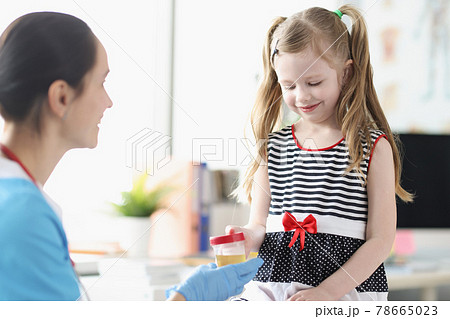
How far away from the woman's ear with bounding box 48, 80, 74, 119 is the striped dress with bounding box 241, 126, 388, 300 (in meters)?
0.37

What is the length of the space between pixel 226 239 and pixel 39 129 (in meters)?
0.30

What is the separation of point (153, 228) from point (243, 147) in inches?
9.0

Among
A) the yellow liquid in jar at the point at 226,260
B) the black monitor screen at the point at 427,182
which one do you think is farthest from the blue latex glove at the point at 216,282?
the black monitor screen at the point at 427,182

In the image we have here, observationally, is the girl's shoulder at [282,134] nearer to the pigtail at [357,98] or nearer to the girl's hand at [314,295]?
the pigtail at [357,98]

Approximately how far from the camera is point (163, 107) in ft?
2.94

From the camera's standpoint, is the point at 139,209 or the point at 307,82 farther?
the point at 139,209

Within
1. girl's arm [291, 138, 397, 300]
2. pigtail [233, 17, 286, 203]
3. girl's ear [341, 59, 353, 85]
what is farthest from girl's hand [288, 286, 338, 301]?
girl's ear [341, 59, 353, 85]

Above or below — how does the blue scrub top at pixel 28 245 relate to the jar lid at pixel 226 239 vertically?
above

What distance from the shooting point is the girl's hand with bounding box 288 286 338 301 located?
726 mm

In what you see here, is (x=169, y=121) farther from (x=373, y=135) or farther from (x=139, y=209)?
(x=373, y=135)

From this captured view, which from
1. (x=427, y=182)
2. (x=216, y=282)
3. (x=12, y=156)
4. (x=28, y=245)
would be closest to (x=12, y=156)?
(x=12, y=156)

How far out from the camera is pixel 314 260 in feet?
2.56

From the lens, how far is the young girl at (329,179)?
0.76m

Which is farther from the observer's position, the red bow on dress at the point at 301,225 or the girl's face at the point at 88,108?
the red bow on dress at the point at 301,225
